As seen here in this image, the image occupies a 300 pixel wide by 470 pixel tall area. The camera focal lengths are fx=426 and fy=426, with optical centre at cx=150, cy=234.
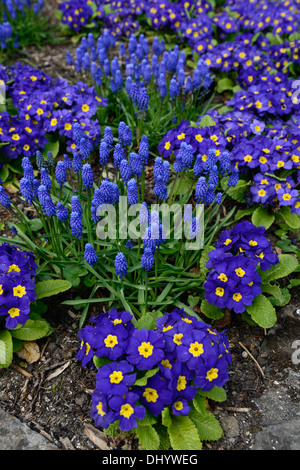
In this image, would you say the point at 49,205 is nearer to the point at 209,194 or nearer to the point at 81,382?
the point at 209,194

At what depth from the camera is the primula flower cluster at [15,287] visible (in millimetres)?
3293

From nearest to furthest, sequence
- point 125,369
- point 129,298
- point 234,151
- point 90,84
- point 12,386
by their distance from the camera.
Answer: point 125,369 → point 12,386 → point 129,298 → point 234,151 → point 90,84

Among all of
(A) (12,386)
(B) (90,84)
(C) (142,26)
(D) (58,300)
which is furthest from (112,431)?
(C) (142,26)

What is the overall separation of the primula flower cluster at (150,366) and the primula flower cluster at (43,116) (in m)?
2.50

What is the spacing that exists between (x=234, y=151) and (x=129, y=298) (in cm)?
207

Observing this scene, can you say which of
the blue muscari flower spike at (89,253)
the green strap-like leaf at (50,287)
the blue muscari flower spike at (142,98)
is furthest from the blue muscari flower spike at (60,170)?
the blue muscari flower spike at (142,98)

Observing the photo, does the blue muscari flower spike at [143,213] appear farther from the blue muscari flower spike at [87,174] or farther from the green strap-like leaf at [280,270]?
the green strap-like leaf at [280,270]

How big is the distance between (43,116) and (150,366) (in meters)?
3.33

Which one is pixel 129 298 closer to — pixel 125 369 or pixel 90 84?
pixel 125 369

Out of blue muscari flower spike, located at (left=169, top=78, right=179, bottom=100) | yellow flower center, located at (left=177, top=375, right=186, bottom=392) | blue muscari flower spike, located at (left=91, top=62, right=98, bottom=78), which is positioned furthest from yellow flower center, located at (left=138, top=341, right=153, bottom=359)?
blue muscari flower spike, located at (left=91, top=62, right=98, bottom=78)

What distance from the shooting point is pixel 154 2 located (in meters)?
7.37

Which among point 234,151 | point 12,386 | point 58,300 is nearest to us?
point 12,386

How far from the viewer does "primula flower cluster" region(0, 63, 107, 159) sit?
484cm

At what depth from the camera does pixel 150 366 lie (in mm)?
2928
